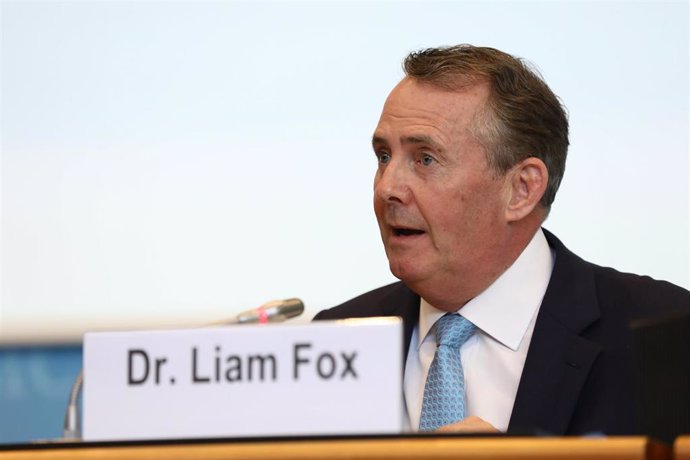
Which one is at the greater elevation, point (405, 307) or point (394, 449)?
point (405, 307)

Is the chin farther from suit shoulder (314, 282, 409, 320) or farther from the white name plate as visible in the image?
the white name plate

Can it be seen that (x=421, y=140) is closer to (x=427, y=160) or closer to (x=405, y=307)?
(x=427, y=160)

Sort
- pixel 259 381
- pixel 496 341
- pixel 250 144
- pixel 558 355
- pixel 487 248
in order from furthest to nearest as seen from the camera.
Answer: pixel 250 144 < pixel 487 248 < pixel 496 341 < pixel 558 355 < pixel 259 381

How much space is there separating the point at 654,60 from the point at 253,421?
6.17 feet

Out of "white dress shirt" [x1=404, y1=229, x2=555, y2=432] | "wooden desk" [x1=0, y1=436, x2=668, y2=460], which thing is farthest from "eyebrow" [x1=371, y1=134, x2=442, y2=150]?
"wooden desk" [x1=0, y1=436, x2=668, y2=460]

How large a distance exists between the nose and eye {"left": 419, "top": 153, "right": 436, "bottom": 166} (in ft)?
0.15

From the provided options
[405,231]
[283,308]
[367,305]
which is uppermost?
[405,231]

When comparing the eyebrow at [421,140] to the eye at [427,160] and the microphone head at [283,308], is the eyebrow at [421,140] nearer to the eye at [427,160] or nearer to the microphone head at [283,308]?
the eye at [427,160]

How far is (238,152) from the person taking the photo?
3.13 m

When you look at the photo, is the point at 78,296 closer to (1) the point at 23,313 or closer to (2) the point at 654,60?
(1) the point at 23,313

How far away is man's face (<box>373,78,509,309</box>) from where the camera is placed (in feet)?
7.86

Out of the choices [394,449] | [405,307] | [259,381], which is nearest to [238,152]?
[405,307]

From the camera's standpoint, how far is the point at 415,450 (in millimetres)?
1237

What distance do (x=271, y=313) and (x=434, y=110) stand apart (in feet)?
2.51
